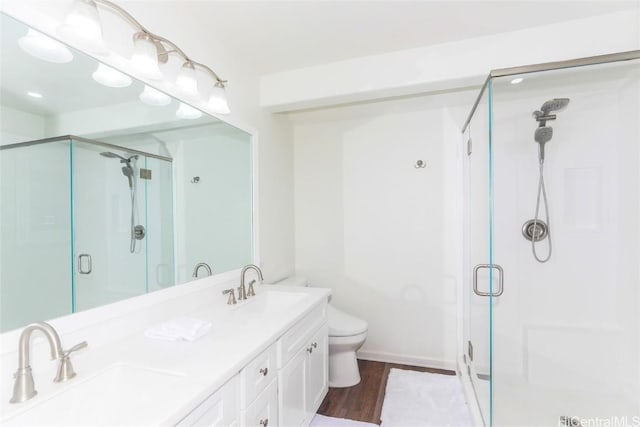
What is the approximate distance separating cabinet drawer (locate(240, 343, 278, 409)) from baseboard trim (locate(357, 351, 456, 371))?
1.59 m

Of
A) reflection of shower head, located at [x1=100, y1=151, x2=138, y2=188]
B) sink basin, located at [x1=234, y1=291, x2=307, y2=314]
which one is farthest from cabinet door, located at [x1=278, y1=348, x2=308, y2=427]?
reflection of shower head, located at [x1=100, y1=151, x2=138, y2=188]

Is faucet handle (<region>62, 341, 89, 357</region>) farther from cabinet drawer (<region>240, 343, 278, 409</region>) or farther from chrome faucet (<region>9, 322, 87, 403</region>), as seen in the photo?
cabinet drawer (<region>240, 343, 278, 409</region>)

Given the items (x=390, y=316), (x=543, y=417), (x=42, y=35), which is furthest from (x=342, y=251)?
(x=42, y=35)

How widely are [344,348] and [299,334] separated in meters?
0.75

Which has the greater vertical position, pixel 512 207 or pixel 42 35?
pixel 42 35

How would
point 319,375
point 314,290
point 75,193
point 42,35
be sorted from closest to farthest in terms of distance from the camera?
point 42,35, point 75,193, point 319,375, point 314,290

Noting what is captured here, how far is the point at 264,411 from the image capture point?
1.28 meters

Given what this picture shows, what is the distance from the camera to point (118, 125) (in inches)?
51.8

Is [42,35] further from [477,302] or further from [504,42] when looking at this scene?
[477,302]

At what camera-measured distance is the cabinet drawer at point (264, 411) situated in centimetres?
115

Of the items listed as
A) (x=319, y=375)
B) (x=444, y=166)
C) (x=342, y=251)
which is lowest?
(x=319, y=375)

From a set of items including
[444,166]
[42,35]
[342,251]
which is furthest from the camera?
[342,251]

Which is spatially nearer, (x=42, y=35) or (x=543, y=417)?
(x=42, y=35)

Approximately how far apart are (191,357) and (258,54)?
189 cm
